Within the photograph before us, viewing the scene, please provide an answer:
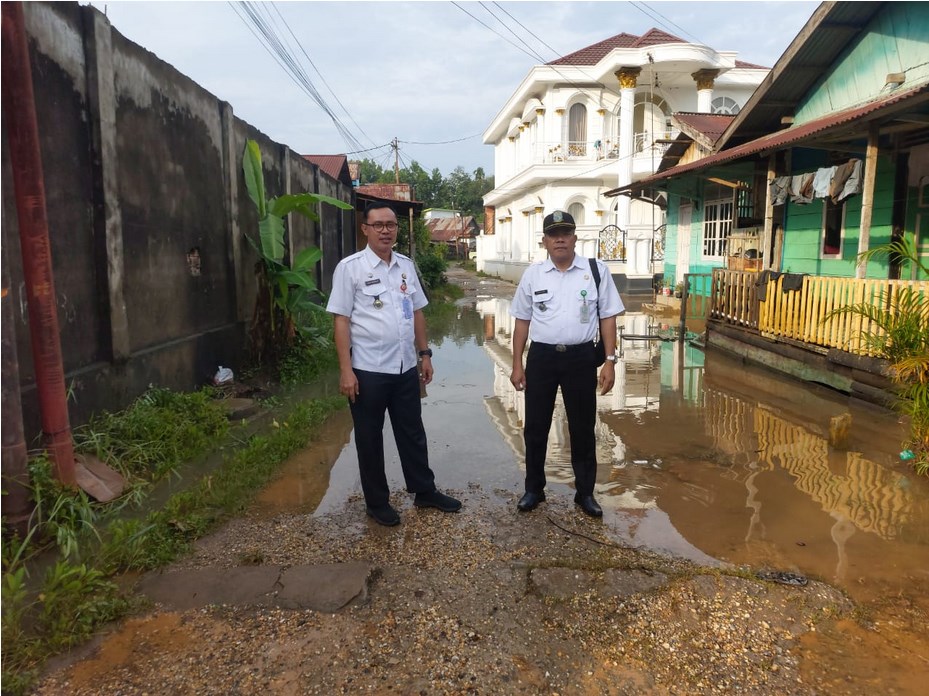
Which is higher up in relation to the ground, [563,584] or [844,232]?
[844,232]

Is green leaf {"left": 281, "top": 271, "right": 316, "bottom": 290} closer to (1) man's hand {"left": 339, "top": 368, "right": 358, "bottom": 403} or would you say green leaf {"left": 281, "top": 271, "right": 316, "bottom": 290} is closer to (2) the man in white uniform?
(2) the man in white uniform

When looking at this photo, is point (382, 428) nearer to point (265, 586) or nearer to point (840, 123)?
point (265, 586)

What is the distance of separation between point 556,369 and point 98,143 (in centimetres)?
378

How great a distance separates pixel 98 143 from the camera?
15.8 feet

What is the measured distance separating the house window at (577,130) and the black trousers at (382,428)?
79.2 feet

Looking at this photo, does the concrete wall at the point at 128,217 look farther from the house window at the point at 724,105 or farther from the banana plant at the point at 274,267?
the house window at the point at 724,105

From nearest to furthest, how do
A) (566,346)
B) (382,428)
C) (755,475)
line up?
1. (566,346)
2. (382,428)
3. (755,475)

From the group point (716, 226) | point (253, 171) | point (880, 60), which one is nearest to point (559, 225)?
point (253, 171)

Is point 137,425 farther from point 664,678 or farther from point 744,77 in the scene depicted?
point 744,77

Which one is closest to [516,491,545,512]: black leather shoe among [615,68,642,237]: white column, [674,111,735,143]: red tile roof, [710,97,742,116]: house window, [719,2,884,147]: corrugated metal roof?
[719,2,884,147]: corrugated metal roof

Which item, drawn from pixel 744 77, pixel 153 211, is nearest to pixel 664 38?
pixel 744 77

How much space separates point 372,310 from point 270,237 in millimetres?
4294

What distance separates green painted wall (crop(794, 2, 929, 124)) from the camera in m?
8.33

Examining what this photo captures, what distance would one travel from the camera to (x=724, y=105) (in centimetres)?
2561
